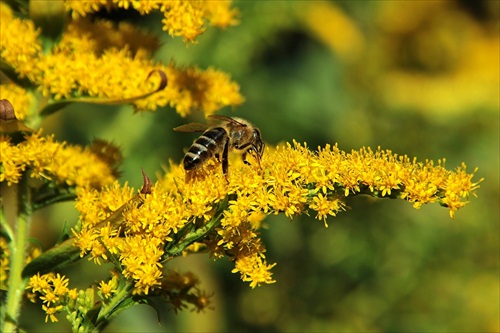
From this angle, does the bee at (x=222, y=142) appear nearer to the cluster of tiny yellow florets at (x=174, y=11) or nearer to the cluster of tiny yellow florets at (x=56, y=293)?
the cluster of tiny yellow florets at (x=174, y=11)

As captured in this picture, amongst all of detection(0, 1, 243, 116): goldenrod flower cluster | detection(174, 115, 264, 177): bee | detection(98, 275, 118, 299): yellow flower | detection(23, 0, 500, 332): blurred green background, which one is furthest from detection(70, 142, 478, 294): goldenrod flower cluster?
detection(23, 0, 500, 332): blurred green background

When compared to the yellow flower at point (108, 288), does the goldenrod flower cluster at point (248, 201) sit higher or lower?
higher

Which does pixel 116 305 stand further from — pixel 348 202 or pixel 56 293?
pixel 348 202

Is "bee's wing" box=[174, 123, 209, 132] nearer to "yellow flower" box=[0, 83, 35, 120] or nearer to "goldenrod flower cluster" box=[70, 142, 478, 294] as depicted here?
"yellow flower" box=[0, 83, 35, 120]

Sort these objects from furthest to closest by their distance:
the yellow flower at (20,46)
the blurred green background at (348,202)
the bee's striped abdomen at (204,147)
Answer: the blurred green background at (348,202)
the yellow flower at (20,46)
the bee's striped abdomen at (204,147)

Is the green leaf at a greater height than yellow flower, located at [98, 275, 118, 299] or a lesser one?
greater

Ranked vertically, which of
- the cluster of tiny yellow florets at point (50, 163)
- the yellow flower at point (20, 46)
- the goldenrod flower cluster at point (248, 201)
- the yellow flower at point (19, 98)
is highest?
the yellow flower at point (20, 46)

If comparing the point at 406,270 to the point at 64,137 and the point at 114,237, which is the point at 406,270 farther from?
the point at 114,237

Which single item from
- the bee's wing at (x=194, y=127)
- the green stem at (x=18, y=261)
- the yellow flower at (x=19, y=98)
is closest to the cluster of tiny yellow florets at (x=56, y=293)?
the green stem at (x=18, y=261)

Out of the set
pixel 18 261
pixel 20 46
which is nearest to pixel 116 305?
pixel 18 261
